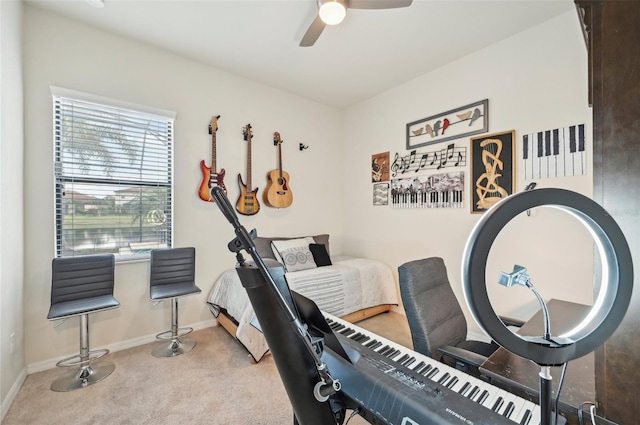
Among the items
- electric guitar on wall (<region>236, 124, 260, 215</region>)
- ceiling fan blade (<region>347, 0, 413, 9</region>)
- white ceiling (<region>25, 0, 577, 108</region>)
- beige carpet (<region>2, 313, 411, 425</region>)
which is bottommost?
beige carpet (<region>2, 313, 411, 425</region>)

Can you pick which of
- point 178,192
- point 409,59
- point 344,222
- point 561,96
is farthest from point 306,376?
point 344,222

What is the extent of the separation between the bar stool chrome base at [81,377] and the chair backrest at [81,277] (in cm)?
56

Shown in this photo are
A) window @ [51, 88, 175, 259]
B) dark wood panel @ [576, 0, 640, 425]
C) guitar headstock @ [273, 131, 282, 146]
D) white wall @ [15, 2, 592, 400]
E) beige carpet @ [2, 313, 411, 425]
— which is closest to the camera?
dark wood panel @ [576, 0, 640, 425]

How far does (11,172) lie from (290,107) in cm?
286

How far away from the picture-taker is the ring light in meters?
0.38

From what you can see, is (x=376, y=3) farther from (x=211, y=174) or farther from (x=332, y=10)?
(x=211, y=174)

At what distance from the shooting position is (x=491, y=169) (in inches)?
105

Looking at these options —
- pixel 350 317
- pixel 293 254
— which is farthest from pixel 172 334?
pixel 350 317

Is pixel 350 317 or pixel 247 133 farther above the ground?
pixel 247 133

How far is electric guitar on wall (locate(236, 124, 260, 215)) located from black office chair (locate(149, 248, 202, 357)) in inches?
30.7

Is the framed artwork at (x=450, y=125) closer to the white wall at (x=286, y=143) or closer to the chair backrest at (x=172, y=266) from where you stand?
the white wall at (x=286, y=143)

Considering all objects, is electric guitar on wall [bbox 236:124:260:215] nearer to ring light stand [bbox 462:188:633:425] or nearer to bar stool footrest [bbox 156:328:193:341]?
bar stool footrest [bbox 156:328:193:341]

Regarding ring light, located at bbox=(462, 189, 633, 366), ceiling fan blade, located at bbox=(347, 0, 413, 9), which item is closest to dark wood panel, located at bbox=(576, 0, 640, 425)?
ring light, located at bbox=(462, 189, 633, 366)

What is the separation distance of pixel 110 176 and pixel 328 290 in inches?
94.5
